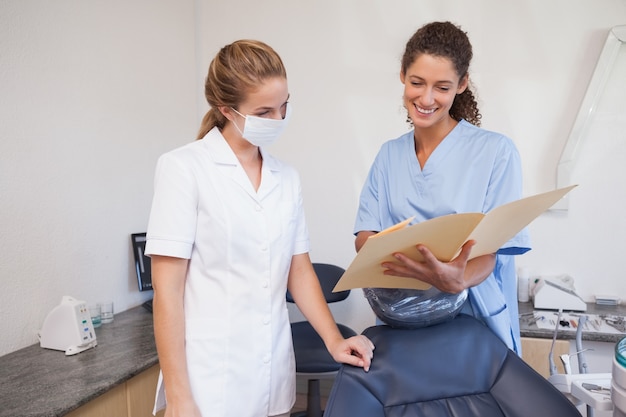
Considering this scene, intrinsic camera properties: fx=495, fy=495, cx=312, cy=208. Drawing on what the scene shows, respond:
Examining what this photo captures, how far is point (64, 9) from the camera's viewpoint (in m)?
1.88

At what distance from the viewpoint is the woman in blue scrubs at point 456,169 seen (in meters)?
1.15

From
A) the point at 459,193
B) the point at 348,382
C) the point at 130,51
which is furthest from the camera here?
the point at 130,51

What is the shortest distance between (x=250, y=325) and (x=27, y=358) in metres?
1.00

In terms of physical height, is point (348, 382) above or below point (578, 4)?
below

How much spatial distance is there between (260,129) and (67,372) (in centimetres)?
105

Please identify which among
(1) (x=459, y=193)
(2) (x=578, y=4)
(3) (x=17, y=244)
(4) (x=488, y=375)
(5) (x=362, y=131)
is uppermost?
(2) (x=578, y=4)

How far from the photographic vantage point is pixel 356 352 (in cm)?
103

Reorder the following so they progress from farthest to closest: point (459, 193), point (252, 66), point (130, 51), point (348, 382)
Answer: point (130, 51), point (459, 193), point (252, 66), point (348, 382)

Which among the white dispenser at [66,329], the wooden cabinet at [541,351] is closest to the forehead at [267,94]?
the white dispenser at [66,329]

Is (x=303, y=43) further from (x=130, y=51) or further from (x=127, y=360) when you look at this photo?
(x=127, y=360)

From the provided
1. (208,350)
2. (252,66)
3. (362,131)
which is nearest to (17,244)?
(208,350)

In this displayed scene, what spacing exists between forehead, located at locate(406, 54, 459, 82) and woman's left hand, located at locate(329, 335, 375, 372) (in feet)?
2.02

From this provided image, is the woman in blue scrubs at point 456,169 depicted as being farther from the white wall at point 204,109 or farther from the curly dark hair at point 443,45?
the white wall at point 204,109

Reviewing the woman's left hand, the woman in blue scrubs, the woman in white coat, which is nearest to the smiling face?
the woman in blue scrubs
